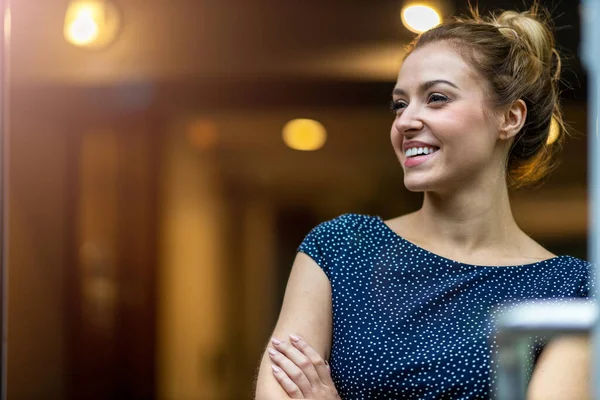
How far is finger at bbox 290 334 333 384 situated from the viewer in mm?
1744

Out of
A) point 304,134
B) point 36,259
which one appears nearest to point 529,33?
point 304,134

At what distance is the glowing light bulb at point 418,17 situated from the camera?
116 inches

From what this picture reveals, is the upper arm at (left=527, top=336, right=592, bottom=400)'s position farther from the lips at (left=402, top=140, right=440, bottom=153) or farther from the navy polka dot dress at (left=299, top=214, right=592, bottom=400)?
the lips at (left=402, top=140, right=440, bottom=153)

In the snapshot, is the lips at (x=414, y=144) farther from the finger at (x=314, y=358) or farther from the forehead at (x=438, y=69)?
the finger at (x=314, y=358)

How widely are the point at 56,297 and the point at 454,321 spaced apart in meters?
1.65

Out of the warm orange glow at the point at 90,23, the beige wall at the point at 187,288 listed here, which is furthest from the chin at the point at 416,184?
the warm orange glow at the point at 90,23

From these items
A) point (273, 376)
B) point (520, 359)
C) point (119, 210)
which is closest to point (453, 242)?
point (273, 376)

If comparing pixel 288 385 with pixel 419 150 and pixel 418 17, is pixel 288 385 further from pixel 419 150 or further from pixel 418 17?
pixel 418 17

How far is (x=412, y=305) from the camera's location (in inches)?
72.3

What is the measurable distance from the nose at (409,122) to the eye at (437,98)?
39mm

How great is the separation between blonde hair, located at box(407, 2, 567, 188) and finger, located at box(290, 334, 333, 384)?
1.95 feet

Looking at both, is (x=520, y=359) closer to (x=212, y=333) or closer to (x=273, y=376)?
(x=273, y=376)

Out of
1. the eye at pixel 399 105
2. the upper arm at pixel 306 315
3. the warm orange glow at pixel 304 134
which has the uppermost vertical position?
the warm orange glow at pixel 304 134

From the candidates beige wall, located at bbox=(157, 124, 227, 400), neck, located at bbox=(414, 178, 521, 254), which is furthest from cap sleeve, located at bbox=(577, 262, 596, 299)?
beige wall, located at bbox=(157, 124, 227, 400)
